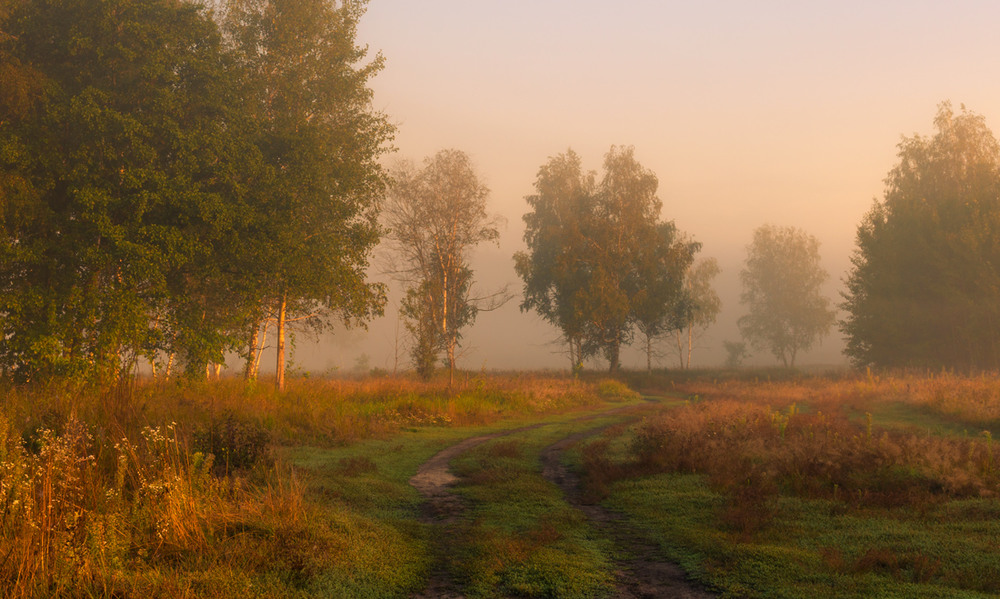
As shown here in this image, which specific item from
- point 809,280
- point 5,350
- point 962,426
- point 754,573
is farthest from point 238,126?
point 809,280

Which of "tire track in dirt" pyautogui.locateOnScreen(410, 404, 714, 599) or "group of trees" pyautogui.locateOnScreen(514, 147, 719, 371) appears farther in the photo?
"group of trees" pyautogui.locateOnScreen(514, 147, 719, 371)

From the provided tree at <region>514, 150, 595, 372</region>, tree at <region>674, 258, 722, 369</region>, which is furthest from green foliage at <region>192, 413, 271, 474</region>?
tree at <region>674, 258, 722, 369</region>

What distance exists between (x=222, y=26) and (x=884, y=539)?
104 ft

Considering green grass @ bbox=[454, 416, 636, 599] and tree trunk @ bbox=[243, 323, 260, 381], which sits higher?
tree trunk @ bbox=[243, 323, 260, 381]

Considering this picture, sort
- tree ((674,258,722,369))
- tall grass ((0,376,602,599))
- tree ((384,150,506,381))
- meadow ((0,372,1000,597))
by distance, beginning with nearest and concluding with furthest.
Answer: tall grass ((0,376,602,599)), meadow ((0,372,1000,597)), tree ((384,150,506,381)), tree ((674,258,722,369))

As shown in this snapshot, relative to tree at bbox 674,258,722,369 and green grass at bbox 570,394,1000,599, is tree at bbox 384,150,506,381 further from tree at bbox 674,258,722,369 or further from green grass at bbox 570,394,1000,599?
tree at bbox 674,258,722,369

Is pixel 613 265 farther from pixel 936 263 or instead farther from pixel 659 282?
pixel 936 263

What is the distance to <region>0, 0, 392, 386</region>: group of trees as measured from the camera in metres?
16.4

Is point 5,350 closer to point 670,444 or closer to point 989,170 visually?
point 670,444

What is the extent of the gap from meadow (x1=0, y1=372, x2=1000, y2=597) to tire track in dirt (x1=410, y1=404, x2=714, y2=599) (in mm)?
157

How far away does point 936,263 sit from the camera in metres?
39.4

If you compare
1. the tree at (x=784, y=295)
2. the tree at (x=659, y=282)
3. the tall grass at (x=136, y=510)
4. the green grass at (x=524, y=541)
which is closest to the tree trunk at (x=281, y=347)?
the tall grass at (x=136, y=510)

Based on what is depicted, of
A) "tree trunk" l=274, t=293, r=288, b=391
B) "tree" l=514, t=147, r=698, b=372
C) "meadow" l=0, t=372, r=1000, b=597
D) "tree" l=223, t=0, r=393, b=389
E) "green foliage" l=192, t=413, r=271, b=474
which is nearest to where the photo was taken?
"meadow" l=0, t=372, r=1000, b=597

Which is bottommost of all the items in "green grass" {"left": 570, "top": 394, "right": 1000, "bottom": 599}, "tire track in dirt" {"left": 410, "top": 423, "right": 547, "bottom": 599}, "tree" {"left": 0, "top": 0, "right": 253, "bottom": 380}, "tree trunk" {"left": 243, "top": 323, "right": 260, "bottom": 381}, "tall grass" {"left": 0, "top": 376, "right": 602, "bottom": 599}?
"tire track in dirt" {"left": 410, "top": 423, "right": 547, "bottom": 599}
